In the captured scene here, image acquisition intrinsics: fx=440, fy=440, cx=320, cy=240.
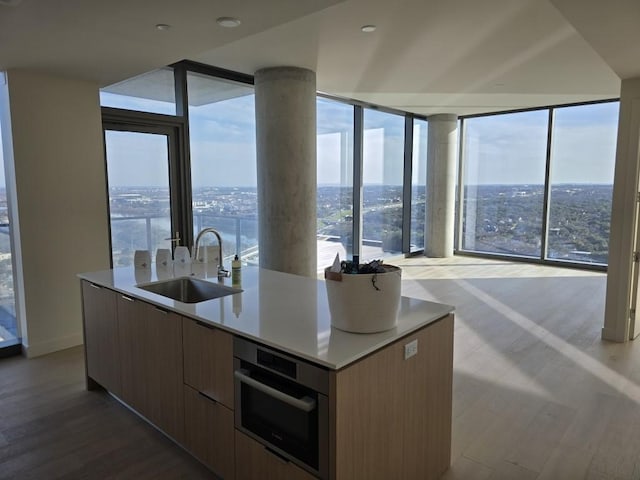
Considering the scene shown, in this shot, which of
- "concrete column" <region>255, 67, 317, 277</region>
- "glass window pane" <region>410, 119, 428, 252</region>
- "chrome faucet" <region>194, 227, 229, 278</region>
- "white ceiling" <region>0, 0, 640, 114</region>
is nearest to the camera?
"white ceiling" <region>0, 0, 640, 114</region>

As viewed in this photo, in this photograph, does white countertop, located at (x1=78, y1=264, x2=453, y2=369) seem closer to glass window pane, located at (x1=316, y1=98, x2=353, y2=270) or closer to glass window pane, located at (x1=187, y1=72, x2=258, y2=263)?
glass window pane, located at (x1=187, y1=72, x2=258, y2=263)

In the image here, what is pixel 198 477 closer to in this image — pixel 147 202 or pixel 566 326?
pixel 147 202

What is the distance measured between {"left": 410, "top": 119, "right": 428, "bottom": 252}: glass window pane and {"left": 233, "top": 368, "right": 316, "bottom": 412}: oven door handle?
7327 mm

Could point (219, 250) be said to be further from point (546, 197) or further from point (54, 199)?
point (546, 197)

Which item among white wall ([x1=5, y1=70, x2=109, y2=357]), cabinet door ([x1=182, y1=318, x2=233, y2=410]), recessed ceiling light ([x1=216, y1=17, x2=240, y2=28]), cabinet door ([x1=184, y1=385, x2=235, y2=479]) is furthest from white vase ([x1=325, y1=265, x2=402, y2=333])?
white wall ([x1=5, y1=70, x2=109, y2=357])

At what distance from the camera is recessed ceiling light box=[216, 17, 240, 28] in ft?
8.34

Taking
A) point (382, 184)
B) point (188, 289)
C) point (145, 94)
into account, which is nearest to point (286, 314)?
point (188, 289)

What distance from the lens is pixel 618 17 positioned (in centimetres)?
245

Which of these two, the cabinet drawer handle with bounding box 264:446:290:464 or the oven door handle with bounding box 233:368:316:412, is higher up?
the oven door handle with bounding box 233:368:316:412


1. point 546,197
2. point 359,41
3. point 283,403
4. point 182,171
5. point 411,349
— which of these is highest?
point 359,41

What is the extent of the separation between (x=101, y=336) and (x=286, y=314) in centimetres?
153

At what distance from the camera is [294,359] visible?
1660 millimetres

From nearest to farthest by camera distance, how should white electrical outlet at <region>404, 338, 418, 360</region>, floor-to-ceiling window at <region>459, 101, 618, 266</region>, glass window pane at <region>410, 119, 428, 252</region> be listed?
white electrical outlet at <region>404, 338, 418, 360</region>, floor-to-ceiling window at <region>459, 101, 618, 266</region>, glass window pane at <region>410, 119, 428, 252</region>

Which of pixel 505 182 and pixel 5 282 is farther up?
pixel 505 182
